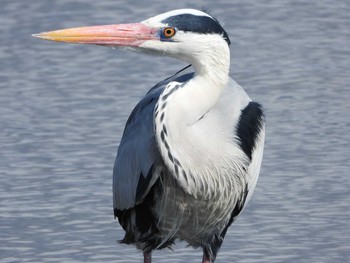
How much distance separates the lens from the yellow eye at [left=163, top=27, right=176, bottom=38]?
A: 21.1 feet

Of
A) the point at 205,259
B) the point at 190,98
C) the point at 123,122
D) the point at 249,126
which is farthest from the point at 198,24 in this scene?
the point at 123,122

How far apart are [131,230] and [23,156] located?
1.65 meters

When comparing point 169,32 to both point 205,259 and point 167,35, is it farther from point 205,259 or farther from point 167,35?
point 205,259

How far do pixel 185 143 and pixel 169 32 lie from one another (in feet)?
1.74

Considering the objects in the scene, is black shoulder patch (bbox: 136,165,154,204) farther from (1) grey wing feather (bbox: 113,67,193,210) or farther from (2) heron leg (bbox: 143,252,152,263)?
(2) heron leg (bbox: 143,252,152,263)

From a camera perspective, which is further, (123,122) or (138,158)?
(123,122)

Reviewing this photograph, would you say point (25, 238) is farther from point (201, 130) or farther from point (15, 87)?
point (15, 87)

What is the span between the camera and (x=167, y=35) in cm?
645

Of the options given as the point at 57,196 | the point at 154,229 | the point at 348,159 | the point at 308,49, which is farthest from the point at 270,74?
the point at 154,229

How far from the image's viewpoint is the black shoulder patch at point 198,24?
639 cm

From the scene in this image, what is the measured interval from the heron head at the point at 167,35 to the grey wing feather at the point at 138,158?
398 millimetres

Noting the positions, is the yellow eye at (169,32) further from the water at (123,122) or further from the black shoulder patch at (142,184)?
the water at (123,122)

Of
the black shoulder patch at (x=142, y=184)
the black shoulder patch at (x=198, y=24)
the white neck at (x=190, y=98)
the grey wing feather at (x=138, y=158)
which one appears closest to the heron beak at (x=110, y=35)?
the black shoulder patch at (x=198, y=24)

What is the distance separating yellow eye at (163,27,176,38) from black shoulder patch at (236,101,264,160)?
65 centimetres
